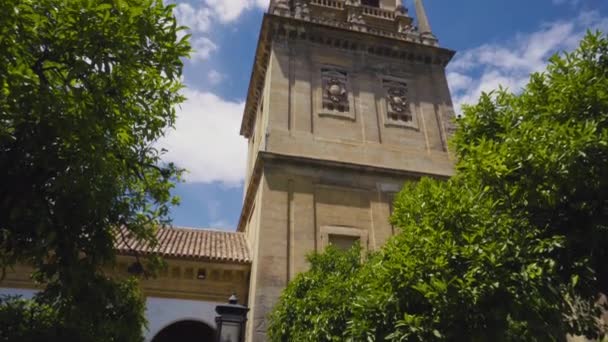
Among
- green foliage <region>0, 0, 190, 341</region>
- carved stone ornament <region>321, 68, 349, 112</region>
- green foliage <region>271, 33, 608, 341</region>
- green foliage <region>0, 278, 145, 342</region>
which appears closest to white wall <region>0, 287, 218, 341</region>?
green foliage <region>0, 278, 145, 342</region>

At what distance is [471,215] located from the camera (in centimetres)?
630

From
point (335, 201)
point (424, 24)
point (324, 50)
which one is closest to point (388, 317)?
point (335, 201)

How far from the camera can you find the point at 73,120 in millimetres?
5316

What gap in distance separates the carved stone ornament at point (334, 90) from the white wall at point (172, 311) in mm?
7766

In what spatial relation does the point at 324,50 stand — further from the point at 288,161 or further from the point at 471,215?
the point at 471,215

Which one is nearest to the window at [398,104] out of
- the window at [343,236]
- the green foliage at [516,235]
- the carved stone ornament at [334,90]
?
the carved stone ornament at [334,90]

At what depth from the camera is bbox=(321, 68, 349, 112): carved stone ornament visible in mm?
15547

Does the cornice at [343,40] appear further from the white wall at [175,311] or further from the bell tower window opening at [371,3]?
the white wall at [175,311]

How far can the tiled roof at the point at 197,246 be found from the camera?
1239 cm

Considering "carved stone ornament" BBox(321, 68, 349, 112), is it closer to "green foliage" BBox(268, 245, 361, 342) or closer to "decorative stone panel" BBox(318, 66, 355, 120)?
"decorative stone panel" BBox(318, 66, 355, 120)

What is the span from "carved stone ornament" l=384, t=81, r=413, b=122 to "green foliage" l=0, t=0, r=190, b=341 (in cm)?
1074

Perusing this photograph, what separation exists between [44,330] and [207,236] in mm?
8218

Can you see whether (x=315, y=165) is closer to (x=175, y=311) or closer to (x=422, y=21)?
(x=175, y=311)

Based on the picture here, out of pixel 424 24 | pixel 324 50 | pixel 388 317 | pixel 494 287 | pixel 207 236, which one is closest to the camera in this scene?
pixel 494 287
